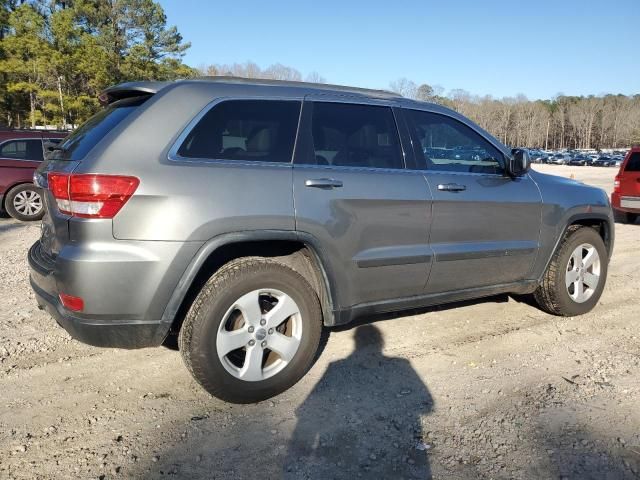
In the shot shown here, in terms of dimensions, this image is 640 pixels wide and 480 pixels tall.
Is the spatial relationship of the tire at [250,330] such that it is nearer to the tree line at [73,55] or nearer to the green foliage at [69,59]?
the tree line at [73,55]

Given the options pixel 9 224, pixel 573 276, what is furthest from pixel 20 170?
pixel 573 276

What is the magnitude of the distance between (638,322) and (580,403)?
6.33 feet

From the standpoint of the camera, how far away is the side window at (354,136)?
336 centimetres

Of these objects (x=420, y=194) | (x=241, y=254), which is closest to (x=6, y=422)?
(x=241, y=254)

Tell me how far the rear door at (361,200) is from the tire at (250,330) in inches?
11.4

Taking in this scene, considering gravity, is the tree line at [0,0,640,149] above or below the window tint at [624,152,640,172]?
above

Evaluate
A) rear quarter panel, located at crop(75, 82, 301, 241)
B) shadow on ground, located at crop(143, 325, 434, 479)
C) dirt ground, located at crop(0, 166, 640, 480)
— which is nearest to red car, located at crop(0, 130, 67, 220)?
dirt ground, located at crop(0, 166, 640, 480)

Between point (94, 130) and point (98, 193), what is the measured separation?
0.63m

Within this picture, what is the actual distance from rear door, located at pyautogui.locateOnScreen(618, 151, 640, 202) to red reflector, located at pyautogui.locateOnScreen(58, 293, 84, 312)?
11.0 meters

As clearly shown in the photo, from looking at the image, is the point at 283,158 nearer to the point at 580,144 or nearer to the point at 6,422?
the point at 6,422

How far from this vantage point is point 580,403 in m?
3.07

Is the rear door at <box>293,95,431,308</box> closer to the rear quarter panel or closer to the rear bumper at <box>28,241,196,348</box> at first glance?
the rear quarter panel

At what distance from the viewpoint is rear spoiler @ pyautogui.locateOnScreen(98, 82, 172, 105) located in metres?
3.06

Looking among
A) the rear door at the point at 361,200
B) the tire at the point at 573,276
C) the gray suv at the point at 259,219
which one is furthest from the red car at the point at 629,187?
the rear door at the point at 361,200
